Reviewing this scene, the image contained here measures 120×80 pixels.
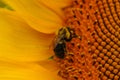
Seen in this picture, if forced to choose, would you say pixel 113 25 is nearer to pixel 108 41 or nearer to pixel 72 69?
pixel 108 41

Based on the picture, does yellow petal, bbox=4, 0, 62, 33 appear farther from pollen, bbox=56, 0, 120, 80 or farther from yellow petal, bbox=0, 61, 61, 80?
yellow petal, bbox=0, 61, 61, 80

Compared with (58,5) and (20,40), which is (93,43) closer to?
(58,5)

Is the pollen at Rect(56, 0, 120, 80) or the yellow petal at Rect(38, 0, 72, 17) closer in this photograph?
the pollen at Rect(56, 0, 120, 80)

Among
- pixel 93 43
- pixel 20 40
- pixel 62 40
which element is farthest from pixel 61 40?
pixel 20 40

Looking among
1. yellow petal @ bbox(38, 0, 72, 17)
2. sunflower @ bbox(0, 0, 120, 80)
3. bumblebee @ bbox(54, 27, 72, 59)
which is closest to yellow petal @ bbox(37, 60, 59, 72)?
sunflower @ bbox(0, 0, 120, 80)

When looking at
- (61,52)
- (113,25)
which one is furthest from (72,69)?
(113,25)

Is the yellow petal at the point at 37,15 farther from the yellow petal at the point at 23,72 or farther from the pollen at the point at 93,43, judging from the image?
the yellow petal at the point at 23,72
